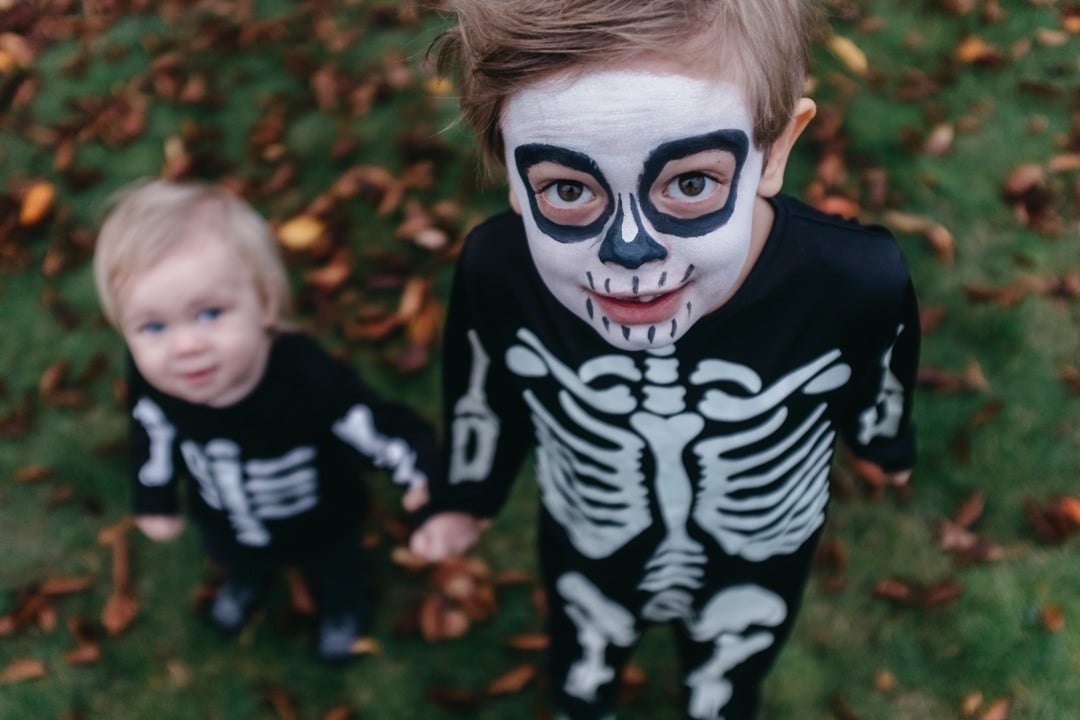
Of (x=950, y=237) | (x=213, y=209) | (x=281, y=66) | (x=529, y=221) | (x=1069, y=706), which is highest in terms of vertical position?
(x=529, y=221)

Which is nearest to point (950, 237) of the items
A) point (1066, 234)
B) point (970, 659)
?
point (1066, 234)

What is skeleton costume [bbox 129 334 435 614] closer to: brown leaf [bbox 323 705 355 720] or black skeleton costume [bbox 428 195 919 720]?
black skeleton costume [bbox 428 195 919 720]

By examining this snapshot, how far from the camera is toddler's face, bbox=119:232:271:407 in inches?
76.1

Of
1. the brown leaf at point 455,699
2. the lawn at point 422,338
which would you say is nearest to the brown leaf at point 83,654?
the lawn at point 422,338

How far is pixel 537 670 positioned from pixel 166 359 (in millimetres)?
1321

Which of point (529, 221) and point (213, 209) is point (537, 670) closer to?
point (213, 209)

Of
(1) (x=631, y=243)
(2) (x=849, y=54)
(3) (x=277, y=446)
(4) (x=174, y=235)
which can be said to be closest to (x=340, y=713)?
(3) (x=277, y=446)

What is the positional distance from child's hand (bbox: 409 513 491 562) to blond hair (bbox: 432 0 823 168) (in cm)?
96

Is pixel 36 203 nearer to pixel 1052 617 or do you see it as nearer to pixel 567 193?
pixel 567 193

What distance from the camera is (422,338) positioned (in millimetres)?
3258

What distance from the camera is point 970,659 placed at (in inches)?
99.7

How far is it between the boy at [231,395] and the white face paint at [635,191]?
3.19 feet

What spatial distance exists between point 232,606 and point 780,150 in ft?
6.97

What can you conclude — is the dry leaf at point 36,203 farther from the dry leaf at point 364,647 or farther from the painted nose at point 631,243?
the painted nose at point 631,243
